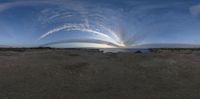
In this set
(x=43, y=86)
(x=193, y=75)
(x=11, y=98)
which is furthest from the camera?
(x=193, y=75)

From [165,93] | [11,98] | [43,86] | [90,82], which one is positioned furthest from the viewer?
[90,82]

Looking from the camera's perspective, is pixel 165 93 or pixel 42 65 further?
pixel 42 65

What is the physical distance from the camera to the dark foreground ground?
31.7 m

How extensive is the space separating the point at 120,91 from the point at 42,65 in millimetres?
15155

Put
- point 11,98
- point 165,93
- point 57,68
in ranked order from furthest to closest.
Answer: point 57,68, point 165,93, point 11,98

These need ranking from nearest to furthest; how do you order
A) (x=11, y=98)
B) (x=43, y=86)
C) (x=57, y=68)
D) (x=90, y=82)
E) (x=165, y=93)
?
(x=11, y=98) → (x=165, y=93) → (x=43, y=86) → (x=90, y=82) → (x=57, y=68)

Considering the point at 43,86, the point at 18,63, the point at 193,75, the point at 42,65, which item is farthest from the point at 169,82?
the point at 18,63

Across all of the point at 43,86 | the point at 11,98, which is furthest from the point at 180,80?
the point at 11,98

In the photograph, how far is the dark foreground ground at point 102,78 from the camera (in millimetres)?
31688

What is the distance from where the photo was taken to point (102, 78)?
3944 centimetres

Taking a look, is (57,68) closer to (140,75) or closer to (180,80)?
(140,75)

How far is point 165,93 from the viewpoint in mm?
32125

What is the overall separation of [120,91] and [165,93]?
3.55 meters

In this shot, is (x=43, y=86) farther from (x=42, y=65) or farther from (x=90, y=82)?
(x=42, y=65)
